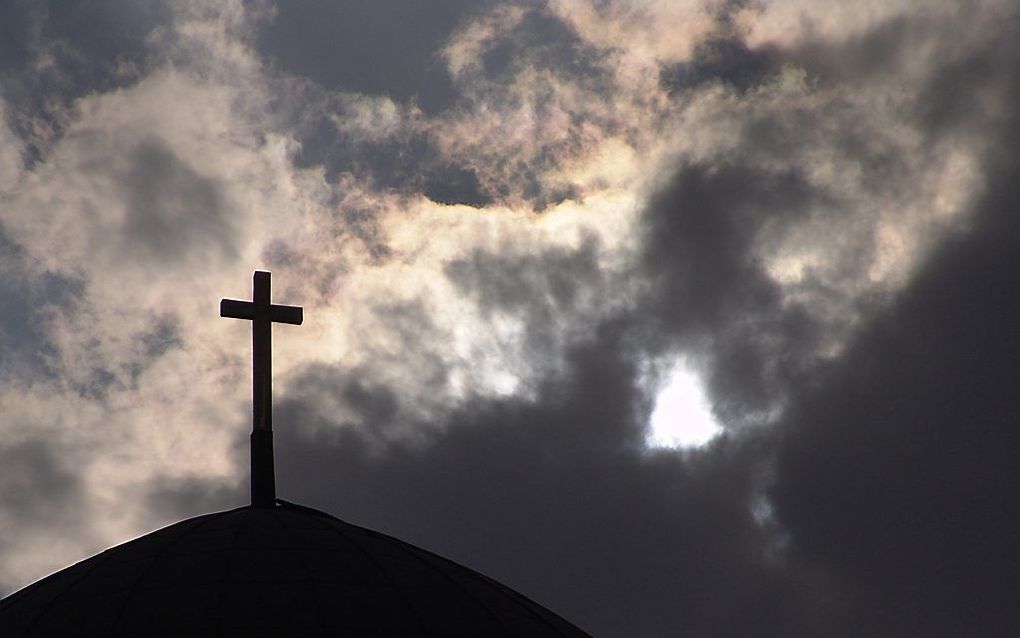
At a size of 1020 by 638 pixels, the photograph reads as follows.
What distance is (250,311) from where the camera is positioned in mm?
27391

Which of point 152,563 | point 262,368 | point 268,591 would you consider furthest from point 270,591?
point 262,368

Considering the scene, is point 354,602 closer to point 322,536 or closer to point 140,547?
point 322,536

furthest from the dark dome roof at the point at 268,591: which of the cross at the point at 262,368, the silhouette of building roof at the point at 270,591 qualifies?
the cross at the point at 262,368

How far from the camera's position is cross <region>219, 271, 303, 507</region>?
2594 centimetres

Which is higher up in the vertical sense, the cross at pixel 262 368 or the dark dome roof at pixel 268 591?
the cross at pixel 262 368

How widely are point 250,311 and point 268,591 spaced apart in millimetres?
9241

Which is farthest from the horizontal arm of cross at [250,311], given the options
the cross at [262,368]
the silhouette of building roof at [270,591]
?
the silhouette of building roof at [270,591]

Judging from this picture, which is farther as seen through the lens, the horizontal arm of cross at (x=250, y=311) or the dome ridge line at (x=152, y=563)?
the horizontal arm of cross at (x=250, y=311)

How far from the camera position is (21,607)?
2114 centimetres

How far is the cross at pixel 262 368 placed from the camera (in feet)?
85.1

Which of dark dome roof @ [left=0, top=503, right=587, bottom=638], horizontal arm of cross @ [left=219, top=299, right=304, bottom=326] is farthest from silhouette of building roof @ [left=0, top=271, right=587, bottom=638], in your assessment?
horizontal arm of cross @ [left=219, top=299, right=304, bottom=326]

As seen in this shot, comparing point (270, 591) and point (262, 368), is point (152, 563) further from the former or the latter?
point (262, 368)

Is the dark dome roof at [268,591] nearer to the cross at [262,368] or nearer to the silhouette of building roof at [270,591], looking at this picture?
the silhouette of building roof at [270,591]

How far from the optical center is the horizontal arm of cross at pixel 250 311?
27344 mm
